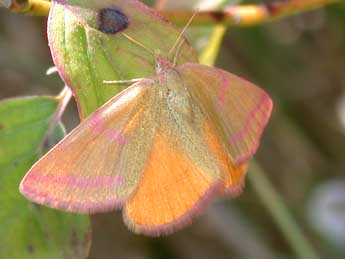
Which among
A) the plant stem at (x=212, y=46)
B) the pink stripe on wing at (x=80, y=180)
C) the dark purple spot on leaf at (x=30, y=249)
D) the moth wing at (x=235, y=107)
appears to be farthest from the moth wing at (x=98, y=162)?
the plant stem at (x=212, y=46)

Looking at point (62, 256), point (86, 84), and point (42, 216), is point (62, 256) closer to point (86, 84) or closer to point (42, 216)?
point (42, 216)

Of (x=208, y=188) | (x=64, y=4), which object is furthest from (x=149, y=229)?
(x=64, y=4)

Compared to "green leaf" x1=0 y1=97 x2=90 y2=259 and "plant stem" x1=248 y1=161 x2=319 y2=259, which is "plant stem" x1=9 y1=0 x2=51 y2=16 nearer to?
"green leaf" x1=0 y1=97 x2=90 y2=259

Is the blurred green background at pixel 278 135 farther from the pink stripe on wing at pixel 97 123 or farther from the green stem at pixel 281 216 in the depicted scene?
the pink stripe on wing at pixel 97 123

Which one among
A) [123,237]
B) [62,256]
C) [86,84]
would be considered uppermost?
[86,84]

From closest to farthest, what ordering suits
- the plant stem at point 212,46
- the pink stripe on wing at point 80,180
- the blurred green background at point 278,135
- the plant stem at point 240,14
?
the pink stripe on wing at point 80,180 < the plant stem at point 240,14 < the plant stem at point 212,46 < the blurred green background at point 278,135

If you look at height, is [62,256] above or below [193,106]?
below

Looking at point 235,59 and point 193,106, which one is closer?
point 193,106
